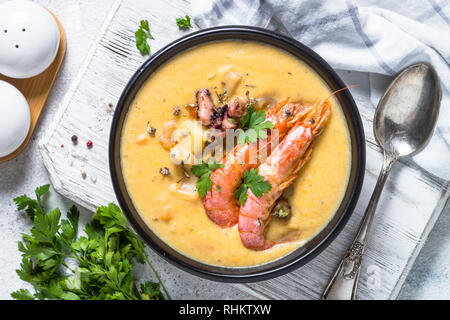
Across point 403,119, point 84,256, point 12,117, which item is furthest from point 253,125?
point 12,117

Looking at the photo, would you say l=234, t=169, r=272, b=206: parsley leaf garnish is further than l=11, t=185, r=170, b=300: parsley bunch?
No

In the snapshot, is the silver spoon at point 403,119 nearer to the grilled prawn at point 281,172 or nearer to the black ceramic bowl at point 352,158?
the black ceramic bowl at point 352,158

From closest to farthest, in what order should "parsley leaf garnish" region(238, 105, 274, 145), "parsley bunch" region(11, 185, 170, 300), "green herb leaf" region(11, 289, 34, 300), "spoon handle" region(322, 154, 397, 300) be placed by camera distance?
"parsley leaf garnish" region(238, 105, 274, 145) < "spoon handle" region(322, 154, 397, 300) < "parsley bunch" region(11, 185, 170, 300) < "green herb leaf" region(11, 289, 34, 300)

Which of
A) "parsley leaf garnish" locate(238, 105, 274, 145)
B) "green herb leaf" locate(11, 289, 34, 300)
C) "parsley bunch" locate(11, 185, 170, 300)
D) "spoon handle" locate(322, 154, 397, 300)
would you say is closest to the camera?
"parsley leaf garnish" locate(238, 105, 274, 145)

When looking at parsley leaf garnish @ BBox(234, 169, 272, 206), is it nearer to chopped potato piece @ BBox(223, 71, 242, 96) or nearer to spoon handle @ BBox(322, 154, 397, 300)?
chopped potato piece @ BBox(223, 71, 242, 96)

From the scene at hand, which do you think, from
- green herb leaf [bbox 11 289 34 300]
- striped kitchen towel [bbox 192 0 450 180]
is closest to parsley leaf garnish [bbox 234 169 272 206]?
striped kitchen towel [bbox 192 0 450 180]
